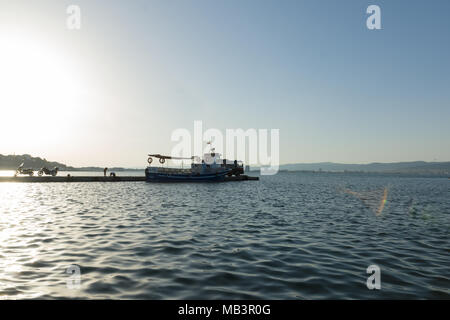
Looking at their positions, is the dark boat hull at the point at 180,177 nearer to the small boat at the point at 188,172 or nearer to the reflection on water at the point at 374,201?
the small boat at the point at 188,172

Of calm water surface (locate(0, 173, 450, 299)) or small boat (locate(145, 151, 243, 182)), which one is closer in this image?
calm water surface (locate(0, 173, 450, 299))

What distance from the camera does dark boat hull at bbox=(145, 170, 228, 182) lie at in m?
64.9

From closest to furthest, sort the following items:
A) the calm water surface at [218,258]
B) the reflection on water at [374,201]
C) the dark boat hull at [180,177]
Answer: the calm water surface at [218,258], the reflection on water at [374,201], the dark boat hull at [180,177]

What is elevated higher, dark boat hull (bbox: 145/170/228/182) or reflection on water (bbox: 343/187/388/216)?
dark boat hull (bbox: 145/170/228/182)

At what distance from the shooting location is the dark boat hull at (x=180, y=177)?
64.9 m

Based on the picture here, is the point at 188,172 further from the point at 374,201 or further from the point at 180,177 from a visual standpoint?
the point at 374,201

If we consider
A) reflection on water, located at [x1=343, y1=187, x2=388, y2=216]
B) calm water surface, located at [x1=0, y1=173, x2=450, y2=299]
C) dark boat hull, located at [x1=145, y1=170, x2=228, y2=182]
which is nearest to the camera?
calm water surface, located at [x1=0, y1=173, x2=450, y2=299]

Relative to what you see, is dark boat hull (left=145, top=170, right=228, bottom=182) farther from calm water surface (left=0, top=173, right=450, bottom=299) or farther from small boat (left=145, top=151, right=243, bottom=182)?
calm water surface (left=0, top=173, right=450, bottom=299)

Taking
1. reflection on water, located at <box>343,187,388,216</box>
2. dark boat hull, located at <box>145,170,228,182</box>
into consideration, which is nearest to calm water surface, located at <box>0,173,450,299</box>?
reflection on water, located at <box>343,187,388,216</box>

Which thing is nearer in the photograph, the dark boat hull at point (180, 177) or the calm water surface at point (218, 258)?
the calm water surface at point (218, 258)

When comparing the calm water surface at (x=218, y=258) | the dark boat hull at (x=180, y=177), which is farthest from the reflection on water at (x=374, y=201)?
the dark boat hull at (x=180, y=177)

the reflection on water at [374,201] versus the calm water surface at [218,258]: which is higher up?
the calm water surface at [218,258]
